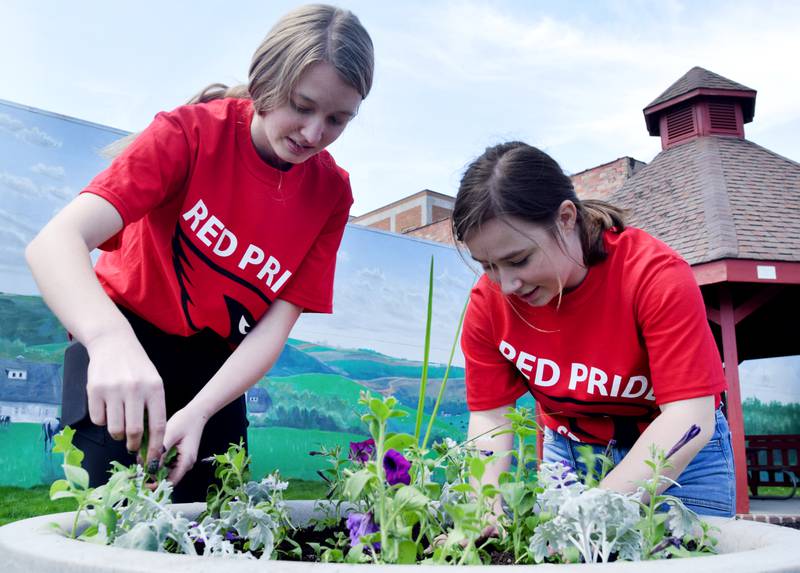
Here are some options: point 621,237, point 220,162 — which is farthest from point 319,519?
point 621,237

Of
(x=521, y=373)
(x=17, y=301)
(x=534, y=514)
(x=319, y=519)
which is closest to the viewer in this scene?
(x=534, y=514)

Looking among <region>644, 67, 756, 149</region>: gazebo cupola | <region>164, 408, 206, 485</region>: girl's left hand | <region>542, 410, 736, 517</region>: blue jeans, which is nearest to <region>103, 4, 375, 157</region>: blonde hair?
<region>164, 408, 206, 485</region>: girl's left hand

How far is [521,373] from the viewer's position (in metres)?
1.44

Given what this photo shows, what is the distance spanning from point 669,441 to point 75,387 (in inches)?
37.5

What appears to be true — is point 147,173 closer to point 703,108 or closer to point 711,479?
point 711,479

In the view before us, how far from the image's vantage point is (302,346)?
816 centimetres

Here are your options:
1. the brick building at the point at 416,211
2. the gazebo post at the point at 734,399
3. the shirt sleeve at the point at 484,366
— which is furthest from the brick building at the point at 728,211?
the brick building at the point at 416,211

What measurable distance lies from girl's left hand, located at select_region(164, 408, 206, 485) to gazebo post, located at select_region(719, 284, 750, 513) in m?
5.89

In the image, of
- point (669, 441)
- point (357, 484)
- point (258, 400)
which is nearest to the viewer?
point (357, 484)

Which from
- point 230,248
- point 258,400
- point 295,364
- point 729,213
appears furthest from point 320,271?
point 729,213

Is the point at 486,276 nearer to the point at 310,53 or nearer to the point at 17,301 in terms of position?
the point at 310,53

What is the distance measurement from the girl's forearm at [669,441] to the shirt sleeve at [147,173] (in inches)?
32.1

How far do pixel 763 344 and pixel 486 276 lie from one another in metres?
9.65

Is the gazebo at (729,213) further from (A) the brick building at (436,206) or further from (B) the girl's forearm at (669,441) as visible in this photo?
(B) the girl's forearm at (669,441)
